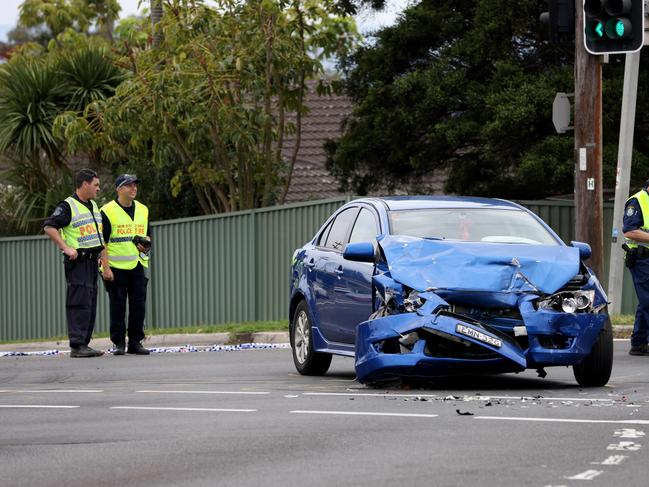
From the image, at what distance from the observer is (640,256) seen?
568 inches

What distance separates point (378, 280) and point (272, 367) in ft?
11.4

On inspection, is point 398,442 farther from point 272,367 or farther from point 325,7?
point 325,7

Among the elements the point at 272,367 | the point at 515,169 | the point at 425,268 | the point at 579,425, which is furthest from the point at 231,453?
the point at 515,169

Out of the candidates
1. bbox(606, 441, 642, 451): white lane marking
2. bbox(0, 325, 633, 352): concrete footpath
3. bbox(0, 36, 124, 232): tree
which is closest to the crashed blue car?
bbox(606, 441, 642, 451): white lane marking

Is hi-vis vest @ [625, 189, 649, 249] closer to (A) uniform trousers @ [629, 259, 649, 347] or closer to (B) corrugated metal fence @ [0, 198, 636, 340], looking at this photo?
(A) uniform trousers @ [629, 259, 649, 347]

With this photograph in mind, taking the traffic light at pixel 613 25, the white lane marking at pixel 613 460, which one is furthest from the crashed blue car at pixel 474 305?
the traffic light at pixel 613 25

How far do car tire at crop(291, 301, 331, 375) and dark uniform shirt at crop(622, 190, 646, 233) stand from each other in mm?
3408

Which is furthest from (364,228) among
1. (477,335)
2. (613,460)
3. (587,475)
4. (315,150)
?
(315,150)

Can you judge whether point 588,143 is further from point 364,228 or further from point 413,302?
point 413,302

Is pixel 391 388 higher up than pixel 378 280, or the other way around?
pixel 378 280

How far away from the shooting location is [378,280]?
10570mm

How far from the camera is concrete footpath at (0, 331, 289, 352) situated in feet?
60.2

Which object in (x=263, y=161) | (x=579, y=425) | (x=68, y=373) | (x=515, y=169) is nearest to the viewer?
(x=579, y=425)

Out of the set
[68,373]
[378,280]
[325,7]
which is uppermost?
[325,7]
